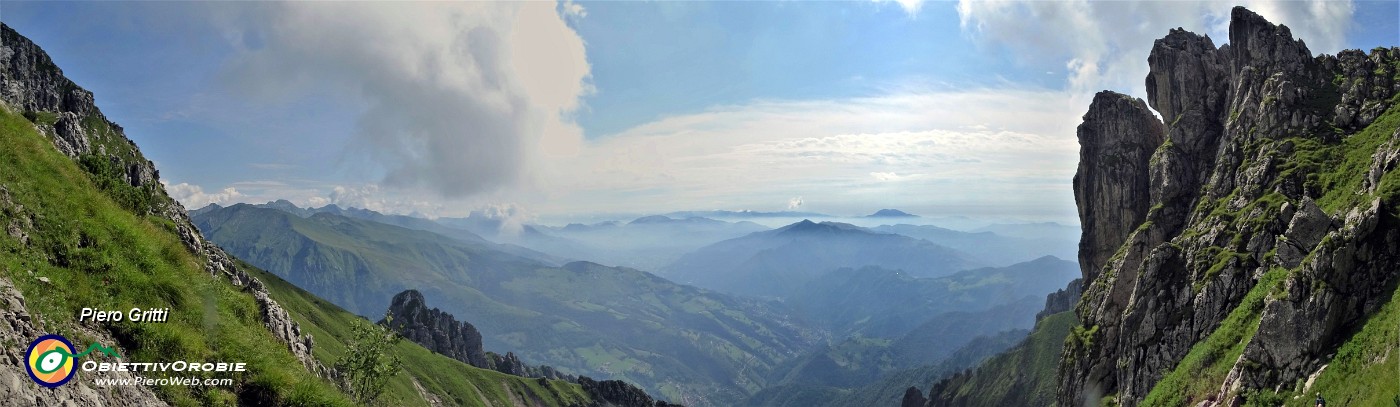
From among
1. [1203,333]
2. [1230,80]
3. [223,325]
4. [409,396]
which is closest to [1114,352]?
[1203,333]

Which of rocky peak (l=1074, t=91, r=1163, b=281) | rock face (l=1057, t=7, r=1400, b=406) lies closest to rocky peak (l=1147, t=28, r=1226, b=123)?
rock face (l=1057, t=7, r=1400, b=406)

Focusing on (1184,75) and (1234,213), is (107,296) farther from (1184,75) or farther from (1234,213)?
(1184,75)

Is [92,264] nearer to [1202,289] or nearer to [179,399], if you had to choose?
[179,399]

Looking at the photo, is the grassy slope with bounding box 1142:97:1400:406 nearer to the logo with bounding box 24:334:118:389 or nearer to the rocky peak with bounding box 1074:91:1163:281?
the rocky peak with bounding box 1074:91:1163:281

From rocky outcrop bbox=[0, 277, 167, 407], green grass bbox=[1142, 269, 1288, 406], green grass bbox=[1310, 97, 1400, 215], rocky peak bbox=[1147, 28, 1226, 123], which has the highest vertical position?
rocky peak bbox=[1147, 28, 1226, 123]

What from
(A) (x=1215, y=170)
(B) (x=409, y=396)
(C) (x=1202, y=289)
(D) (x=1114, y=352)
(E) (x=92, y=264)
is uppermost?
(A) (x=1215, y=170)

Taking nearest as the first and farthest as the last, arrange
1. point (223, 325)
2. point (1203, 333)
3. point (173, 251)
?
1. point (223, 325)
2. point (173, 251)
3. point (1203, 333)
